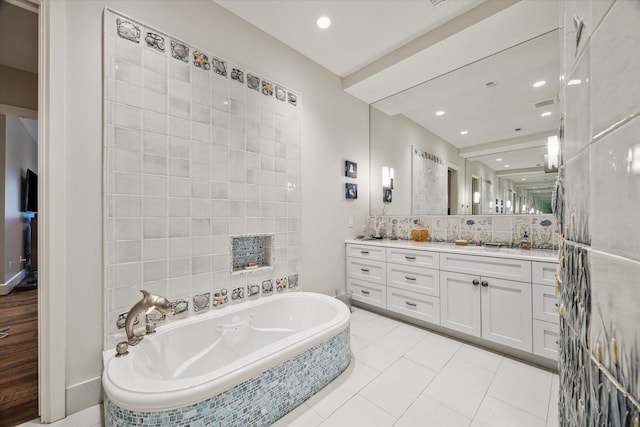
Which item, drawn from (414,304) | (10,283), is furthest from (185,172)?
(10,283)

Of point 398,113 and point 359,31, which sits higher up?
point 359,31

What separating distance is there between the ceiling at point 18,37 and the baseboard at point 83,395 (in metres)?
2.67

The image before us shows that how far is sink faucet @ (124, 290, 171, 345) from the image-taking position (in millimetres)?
1555

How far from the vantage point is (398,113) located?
11.2 feet

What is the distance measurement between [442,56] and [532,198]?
1.64 meters

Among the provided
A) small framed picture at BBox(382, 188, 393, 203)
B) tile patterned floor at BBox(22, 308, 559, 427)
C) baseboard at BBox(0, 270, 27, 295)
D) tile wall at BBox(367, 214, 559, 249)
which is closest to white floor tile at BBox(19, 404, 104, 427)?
tile patterned floor at BBox(22, 308, 559, 427)

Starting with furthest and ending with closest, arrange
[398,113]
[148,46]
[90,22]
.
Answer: [398,113], [148,46], [90,22]

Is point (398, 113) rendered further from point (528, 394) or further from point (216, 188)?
point (528, 394)

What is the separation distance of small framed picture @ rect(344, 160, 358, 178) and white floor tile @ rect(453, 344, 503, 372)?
2164mm

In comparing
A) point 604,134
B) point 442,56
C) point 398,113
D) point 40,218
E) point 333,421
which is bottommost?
point 333,421

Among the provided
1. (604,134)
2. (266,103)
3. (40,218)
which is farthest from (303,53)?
(604,134)

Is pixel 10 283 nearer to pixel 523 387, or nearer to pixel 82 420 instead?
pixel 82 420

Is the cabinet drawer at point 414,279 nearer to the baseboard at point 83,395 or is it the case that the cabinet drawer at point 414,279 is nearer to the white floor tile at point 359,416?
the white floor tile at point 359,416

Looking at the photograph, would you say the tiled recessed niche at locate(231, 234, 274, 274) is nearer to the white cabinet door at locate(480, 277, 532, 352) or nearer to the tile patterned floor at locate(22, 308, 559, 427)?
the tile patterned floor at locate(22, 308, 559, 427)
